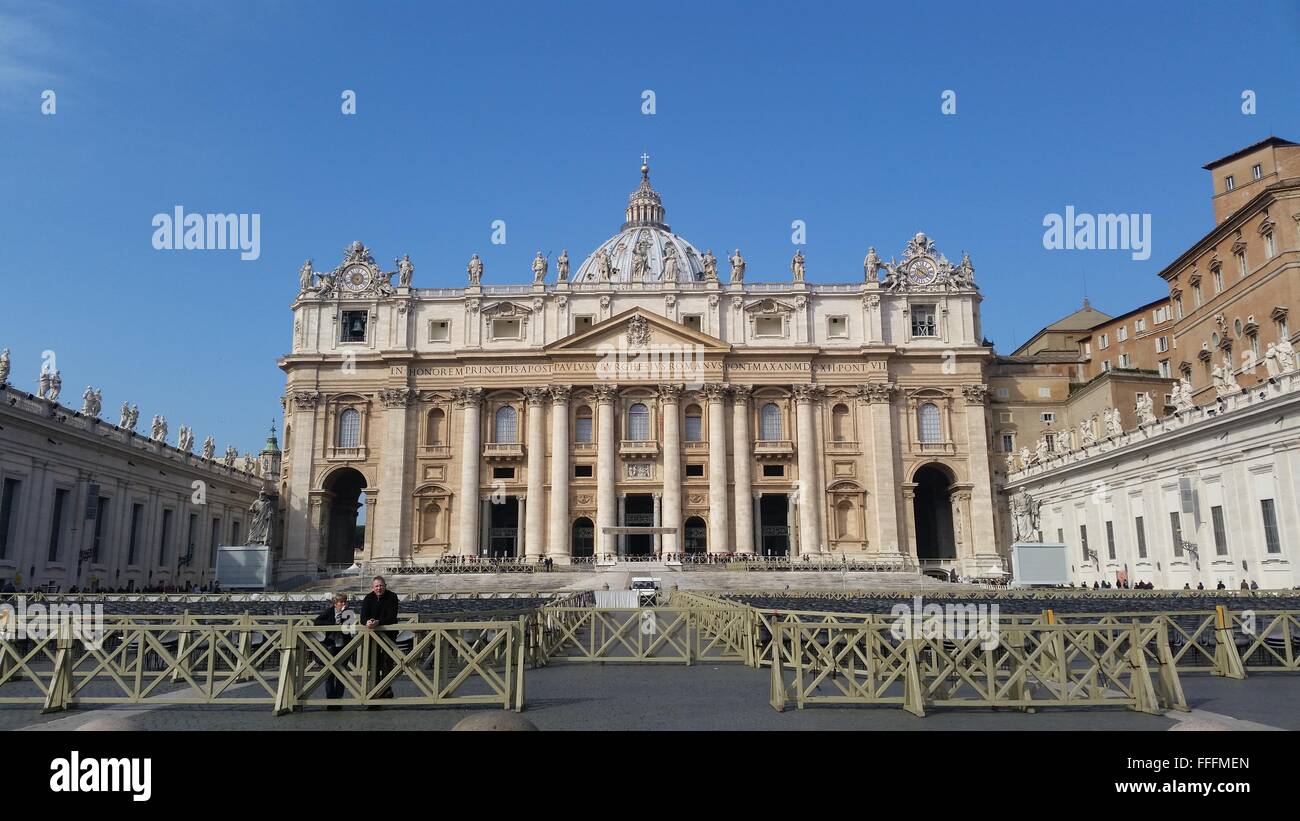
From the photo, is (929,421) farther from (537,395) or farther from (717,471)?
(537,395)

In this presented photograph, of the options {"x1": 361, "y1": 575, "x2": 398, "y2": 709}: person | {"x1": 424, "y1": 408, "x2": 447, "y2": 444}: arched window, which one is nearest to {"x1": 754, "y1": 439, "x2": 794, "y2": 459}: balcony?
{"x1": 424, "y1": 408, "x2": 447, "y2": 444}: arched window

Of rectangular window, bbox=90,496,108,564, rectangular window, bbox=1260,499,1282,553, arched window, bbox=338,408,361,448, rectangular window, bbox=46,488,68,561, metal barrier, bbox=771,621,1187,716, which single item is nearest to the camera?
metal barrier, bbox=771,621,1187,716

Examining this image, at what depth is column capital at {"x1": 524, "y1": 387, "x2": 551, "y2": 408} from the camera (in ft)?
208

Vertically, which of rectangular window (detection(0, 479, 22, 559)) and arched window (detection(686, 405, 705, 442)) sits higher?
arched window (detection(686, 405, 705, 442))

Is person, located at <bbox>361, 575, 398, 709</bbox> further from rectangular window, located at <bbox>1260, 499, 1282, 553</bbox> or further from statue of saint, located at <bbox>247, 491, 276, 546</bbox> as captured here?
statue of saint, located at <bbox>247, 491, 276, 546</bbox>

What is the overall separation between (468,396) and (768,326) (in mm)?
22206

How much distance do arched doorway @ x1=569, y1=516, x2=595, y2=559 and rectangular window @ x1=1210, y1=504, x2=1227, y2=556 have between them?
1477 inches

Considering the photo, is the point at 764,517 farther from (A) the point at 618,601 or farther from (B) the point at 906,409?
(A) the point at 618,601

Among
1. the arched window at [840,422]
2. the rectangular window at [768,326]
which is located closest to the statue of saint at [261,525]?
the rectangular window at [768,326]

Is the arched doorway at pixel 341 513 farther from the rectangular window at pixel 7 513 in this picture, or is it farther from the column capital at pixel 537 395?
the rectangular window at pixel 7 513

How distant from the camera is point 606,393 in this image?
62844 millimetres

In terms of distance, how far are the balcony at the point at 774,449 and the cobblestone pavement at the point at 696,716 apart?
157ft
